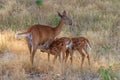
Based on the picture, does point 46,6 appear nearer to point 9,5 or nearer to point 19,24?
point 9,5

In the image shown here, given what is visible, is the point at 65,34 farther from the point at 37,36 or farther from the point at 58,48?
the point at 37,36

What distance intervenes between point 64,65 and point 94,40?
348 centimetres

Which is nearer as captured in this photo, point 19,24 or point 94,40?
point 94,40

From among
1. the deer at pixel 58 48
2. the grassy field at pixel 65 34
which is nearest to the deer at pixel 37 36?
the deer at pixel 58 48

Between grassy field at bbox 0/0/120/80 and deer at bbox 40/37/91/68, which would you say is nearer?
grassy field at bbox 0/0/120/80

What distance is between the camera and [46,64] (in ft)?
33.9

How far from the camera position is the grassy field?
32.3ft

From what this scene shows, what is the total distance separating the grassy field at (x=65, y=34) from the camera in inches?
388

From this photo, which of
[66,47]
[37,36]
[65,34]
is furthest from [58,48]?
[65,34]

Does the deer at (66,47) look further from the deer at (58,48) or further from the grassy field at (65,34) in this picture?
the grassy field at (65,34)

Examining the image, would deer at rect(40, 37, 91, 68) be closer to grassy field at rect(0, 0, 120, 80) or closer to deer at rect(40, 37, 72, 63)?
deer at rect(40, 37, 72, 63)

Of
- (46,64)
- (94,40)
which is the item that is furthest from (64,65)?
(94,40)

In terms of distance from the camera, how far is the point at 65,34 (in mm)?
14445

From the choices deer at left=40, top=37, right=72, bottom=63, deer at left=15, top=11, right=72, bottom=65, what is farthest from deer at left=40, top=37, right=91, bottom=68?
deer at left=15, top=11, right=72, bottom=65
